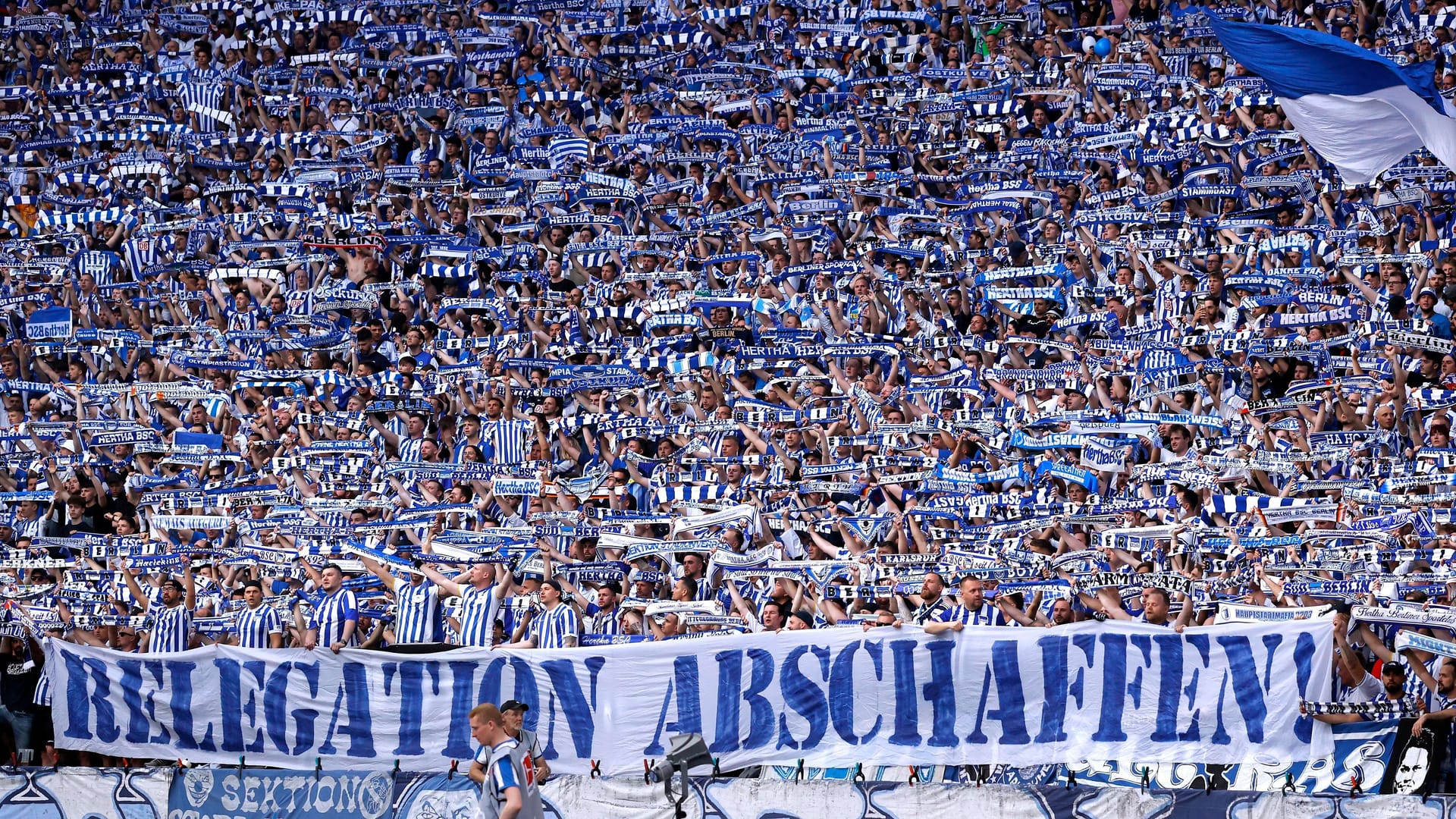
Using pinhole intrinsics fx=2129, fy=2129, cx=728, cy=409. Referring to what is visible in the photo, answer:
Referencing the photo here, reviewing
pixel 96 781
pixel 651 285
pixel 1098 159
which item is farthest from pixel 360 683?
pixel 1098 159

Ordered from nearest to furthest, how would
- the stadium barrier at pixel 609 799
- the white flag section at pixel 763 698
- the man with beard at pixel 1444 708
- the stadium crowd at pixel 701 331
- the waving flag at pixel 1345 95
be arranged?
the stadium barrier at pixel 609 799 → the man with beard at pixel 1444 708 → the white flag section at pixel 763 698 → the stadium crowd at pixel 701 331 → the waving flag at pixel 1345 95

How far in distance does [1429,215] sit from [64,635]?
11474mm

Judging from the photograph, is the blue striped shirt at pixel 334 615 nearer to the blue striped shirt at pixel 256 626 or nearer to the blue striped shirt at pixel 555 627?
the blue striped shirt at pixel 256 626

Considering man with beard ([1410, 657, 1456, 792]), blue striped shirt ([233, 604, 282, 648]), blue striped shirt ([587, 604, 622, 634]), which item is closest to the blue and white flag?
blue striped shirt ([233, 604, 282, 648])

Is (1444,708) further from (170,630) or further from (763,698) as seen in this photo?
(170,630)

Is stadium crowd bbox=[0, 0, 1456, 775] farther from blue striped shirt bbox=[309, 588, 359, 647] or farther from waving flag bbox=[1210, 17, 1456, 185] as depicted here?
waving flag bbox=[1210, 17, 1456, 185]

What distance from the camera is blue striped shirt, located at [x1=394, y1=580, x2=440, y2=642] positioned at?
48.8 ft

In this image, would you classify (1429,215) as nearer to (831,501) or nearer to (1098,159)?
(1098,159)

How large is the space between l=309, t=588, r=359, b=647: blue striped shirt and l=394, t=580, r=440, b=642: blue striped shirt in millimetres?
341

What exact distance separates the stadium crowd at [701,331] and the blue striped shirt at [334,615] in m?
0.03

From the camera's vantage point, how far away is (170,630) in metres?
15.0

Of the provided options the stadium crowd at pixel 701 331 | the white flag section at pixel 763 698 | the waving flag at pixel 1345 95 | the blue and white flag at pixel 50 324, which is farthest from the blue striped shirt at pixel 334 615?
the waving flag at pixel 1345 95

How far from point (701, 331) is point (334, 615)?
4978mm

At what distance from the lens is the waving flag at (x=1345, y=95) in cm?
1619
